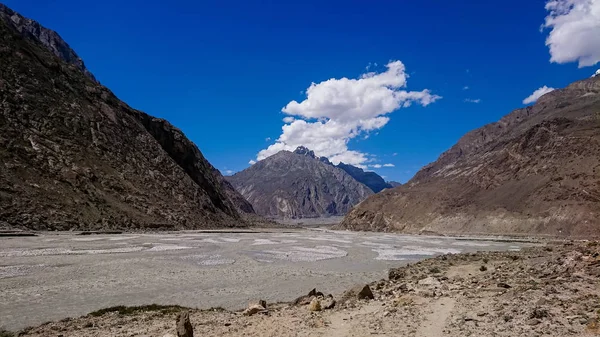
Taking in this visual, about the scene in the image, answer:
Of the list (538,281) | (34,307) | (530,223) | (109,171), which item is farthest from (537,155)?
(34,307)

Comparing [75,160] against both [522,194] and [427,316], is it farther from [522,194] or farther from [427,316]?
[522,194]

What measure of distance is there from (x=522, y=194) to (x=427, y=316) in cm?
10226

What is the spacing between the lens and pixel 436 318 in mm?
9938

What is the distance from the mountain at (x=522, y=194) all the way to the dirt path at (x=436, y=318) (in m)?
78.5

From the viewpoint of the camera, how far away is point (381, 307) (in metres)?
11.6

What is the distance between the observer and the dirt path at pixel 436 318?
8.92m

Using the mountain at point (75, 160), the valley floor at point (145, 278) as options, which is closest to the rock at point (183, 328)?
the valley floor at point (145, 278)

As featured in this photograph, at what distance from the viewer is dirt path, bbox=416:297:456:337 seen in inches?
351

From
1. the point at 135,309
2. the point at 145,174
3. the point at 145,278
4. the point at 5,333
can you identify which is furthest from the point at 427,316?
the point at 145,174

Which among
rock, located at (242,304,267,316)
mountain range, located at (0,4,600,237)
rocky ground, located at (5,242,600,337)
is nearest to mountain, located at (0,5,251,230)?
mountain range, located at (0,4,600,237)

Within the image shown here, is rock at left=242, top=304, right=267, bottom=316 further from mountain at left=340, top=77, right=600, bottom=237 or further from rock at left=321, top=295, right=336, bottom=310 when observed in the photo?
mountain at left=340, top=77, right=600, bottom=237

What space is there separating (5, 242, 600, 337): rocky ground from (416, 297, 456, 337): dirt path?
2cm

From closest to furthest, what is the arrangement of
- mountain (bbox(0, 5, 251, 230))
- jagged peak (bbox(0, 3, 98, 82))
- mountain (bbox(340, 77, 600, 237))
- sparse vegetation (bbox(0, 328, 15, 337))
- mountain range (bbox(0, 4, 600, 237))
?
sparse vegetation (bbox(0, 328, 15, 337)) → mountain (bbox(0, 5, 251, 230)) → mountain range (bbox(0, 4, 600, 237)) → mountain (bbox(340, 77, 600, 237)) → jagged peak (bbox(0, 3, 98, 82))

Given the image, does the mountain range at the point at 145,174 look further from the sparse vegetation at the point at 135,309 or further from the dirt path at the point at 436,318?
the dirt path at the point at 436,318
